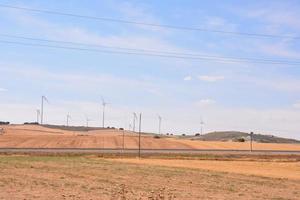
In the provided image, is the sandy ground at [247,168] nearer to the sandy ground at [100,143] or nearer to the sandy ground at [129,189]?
the sandy ground at [129,189]

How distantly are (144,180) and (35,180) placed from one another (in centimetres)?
586

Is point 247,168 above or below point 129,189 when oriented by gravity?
above

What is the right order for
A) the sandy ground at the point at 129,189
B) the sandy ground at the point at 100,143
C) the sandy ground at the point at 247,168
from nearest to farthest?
the sandy ground at the point at 129,189 → the sandy ground at the point at 247,168 → the sandy ground at the point at 100,143

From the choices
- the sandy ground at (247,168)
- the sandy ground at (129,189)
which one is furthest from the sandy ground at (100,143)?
the sandy ground at (129,189)

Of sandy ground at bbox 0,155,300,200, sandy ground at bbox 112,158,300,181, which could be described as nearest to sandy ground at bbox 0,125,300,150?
sandy ground at bbox 112,158,300,181

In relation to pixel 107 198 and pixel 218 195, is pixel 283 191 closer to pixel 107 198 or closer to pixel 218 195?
pixel 218 195

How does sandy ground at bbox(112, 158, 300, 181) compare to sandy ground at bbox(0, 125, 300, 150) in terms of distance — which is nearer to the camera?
sandy ground at bbox(112, 158, 300, 181)

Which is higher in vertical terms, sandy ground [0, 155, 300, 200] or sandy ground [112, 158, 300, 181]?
sandy ground [112, 158, 300, 181]

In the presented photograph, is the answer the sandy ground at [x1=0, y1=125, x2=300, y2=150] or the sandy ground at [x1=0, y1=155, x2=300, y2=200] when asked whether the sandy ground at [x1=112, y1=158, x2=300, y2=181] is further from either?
the sandy ground at [x1=0, y1=125, x2=300, y2=150]

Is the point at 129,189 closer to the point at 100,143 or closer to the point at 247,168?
the point at 247,168

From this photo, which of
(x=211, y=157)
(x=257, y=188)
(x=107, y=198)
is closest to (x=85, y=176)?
(x=257, y=188)

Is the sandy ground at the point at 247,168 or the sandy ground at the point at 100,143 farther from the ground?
the sandy ground at the point at 100,143

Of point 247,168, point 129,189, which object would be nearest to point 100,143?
point 247,168

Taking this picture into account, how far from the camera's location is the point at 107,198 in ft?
73.0
